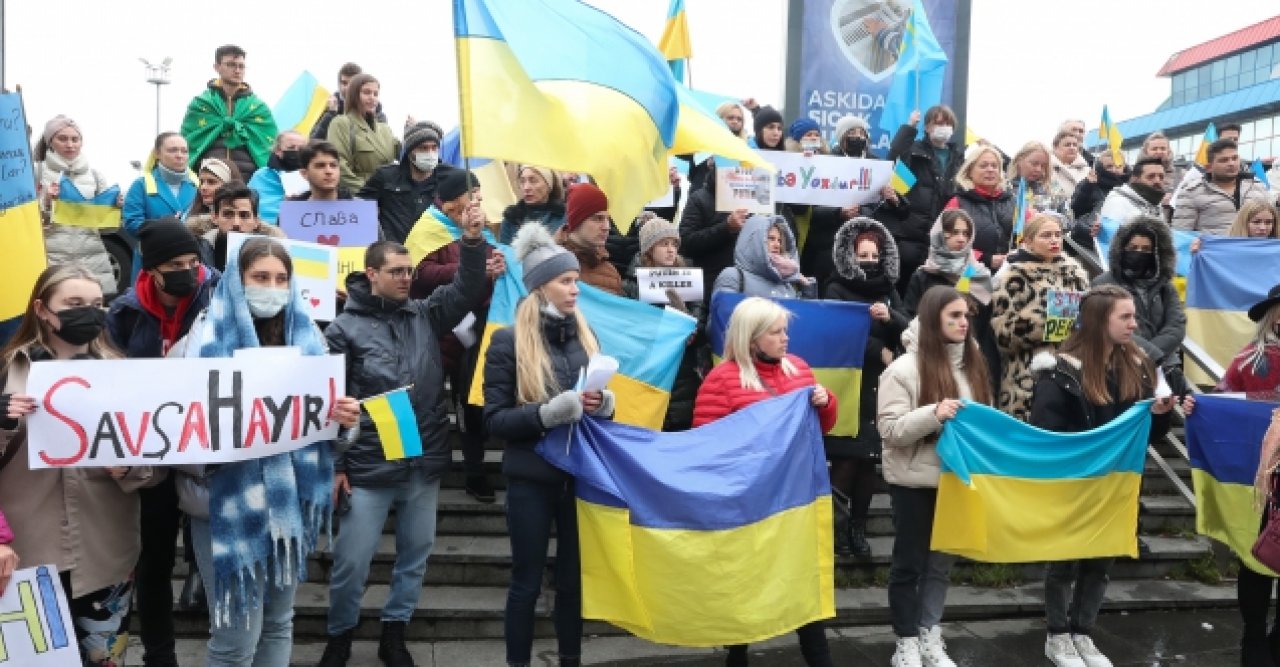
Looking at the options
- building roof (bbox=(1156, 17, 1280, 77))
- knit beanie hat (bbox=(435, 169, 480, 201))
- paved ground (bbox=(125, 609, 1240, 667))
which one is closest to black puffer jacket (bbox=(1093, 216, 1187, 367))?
paved ground (bbox=(125, 609, 1240, 667))

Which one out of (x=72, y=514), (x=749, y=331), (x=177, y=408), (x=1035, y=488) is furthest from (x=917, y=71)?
(x=72, y=514)

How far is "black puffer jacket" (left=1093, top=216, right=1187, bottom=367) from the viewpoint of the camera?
6488 mm

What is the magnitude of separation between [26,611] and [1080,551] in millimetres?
4793

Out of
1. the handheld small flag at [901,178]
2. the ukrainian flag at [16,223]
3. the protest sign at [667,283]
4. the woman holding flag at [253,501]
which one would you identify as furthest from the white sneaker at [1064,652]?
the ukrainian flag at [16,223]

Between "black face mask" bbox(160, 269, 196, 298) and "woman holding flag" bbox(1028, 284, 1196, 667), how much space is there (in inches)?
165

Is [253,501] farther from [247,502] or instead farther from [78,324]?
[78,324]

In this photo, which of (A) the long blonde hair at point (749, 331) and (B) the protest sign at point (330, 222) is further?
(B) the protest sign at point (330, 222)

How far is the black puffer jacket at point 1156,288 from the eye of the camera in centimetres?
649

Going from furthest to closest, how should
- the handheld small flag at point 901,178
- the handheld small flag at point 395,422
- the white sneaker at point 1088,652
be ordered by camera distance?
the handheld small flag at point 901,178
the white sneaker at point 1088,652
the handheld small flag at point 395,422

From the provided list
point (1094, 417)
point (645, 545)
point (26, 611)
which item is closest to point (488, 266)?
point (645, 545)

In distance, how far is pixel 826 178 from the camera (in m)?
8.03

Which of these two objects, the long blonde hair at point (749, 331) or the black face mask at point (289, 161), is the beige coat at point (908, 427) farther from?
the black face mask at point (289, 161)

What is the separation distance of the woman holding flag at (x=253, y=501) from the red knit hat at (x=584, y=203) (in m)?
2.05

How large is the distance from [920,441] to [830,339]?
5.05 feet
